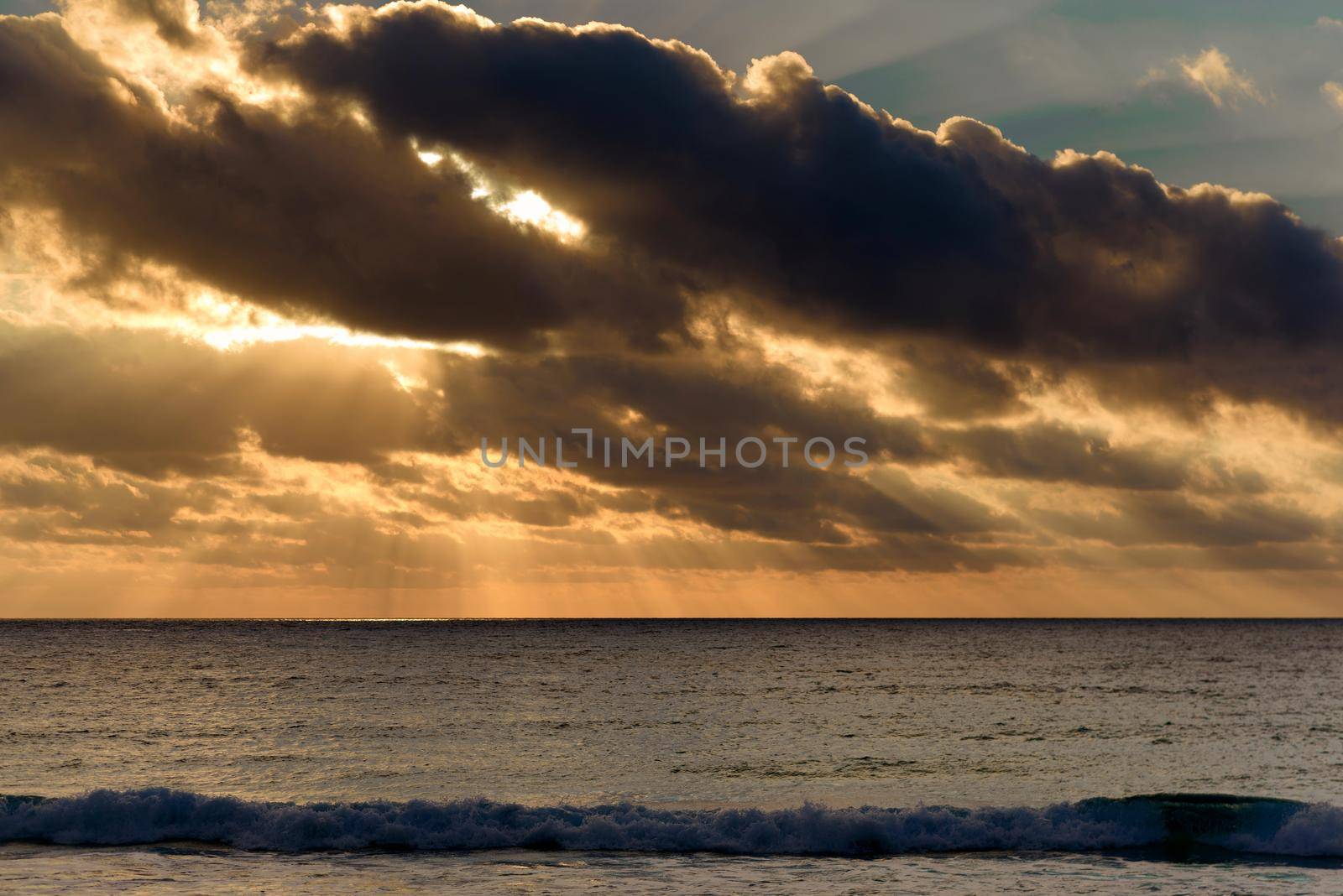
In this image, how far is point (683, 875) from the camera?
87.5 ft

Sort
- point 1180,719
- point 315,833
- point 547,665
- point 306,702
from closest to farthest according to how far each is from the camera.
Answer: point 315,833, point 1180,719, point 306,702, point 547,665

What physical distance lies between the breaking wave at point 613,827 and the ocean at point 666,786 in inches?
3.3

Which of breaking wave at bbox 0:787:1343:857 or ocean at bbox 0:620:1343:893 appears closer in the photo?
ocean at bbox 0:620:1343:893

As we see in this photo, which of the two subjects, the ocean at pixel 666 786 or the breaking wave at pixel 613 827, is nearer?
the ocean at pixel 666 786

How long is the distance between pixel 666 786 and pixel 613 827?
8989 millimetres

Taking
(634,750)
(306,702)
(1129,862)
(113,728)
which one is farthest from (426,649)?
(1129,862)

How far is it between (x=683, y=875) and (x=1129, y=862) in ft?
40.7

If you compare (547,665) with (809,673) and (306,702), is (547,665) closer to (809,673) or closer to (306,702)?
(809,673)

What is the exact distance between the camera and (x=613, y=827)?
104 ft

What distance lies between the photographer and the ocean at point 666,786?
27391 mm

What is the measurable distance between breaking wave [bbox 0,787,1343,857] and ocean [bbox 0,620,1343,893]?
0.28 feet

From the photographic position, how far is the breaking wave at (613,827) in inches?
1211

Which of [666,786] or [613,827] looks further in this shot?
[666,786]

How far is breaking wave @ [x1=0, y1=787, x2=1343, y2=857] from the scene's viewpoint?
101 ft
